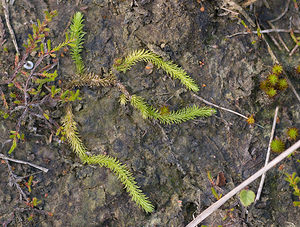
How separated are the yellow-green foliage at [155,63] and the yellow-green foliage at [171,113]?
0.93ft

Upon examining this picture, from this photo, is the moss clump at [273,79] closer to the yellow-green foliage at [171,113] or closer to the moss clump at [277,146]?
the moss clump at [277,146]

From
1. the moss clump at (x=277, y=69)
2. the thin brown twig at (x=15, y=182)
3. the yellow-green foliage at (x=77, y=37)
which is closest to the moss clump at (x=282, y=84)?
the moss clump at (x=277, y=69)

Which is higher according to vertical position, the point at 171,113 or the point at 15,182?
the point at 171,113

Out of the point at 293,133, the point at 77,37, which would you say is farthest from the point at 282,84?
the point at 77,37

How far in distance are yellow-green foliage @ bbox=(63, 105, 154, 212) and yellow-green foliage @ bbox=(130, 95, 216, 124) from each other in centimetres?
69

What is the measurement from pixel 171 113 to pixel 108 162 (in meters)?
0.98

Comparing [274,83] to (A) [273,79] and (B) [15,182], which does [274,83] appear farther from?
(B) [15,182]

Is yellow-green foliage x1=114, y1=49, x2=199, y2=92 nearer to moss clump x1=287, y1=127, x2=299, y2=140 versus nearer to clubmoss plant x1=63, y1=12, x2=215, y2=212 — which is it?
clubmoss plant x1=63, y1=12, x2=215, y2=212

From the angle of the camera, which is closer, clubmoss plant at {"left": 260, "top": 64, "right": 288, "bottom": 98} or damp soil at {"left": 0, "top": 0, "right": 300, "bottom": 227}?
damp soil at {"left": 0, "top": 0, "right": 300, "bottom": 227}

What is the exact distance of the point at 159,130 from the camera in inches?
145

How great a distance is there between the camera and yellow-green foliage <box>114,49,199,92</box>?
145 inches

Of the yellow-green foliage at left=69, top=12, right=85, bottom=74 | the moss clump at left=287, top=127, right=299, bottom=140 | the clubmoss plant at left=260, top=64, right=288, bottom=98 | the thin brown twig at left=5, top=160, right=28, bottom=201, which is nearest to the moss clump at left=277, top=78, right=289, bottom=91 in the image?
the clubmoss plant at left=260, top=64, right=288, bottom=98

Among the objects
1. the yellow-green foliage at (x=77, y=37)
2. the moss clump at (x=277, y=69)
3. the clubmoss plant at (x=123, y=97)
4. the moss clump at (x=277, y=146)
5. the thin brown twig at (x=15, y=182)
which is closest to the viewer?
the thin brown twig at (x=15, y=182)

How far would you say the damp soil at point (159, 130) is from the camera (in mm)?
3512
